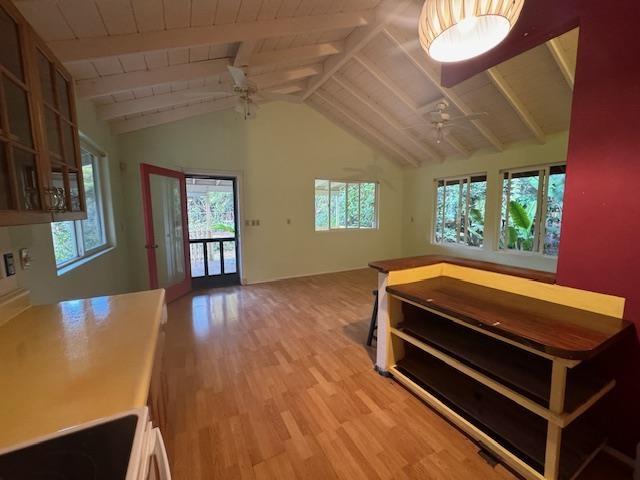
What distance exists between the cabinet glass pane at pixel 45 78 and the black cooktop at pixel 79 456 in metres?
1.54

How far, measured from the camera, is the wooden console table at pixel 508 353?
1229 millimetres

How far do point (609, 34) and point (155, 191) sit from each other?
440 centimetres

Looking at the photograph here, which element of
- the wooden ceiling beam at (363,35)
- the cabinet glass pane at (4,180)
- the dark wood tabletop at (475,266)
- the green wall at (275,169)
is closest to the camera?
the cabinet glass pane at (4,180)

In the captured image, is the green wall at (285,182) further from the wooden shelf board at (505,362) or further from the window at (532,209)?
the wooden shelf board at (505,362)

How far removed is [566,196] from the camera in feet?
5.18

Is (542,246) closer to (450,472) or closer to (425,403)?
(425,403)

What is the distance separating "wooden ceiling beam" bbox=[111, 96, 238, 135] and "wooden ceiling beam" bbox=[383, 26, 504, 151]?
2161 millimetres

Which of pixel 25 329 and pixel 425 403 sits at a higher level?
pixel 25 329

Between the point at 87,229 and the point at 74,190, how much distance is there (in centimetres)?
160

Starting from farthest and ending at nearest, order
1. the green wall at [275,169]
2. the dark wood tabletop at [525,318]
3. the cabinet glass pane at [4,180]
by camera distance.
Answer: the green wall at [275,169], the dark wood tabletop at [525,318], the cabinet glass pane at [4,180]

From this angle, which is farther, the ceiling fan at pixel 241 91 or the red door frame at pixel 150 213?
the red door frame at pixel 150 213

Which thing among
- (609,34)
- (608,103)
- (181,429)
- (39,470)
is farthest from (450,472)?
(609,34)

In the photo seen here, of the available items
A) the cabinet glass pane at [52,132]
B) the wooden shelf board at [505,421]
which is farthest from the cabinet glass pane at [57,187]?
the wooden shelf board at [505,421]

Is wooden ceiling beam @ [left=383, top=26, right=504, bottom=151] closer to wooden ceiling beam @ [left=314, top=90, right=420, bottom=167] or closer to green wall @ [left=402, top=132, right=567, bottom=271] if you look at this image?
green wall @ [left=402, top=132, right=567, bottom=271]
